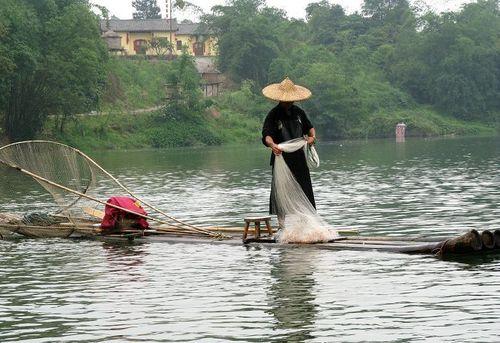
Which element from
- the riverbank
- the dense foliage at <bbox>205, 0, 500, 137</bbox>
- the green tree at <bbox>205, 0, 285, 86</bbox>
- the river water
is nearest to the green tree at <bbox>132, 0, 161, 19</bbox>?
the dense foliage at <bbox>205, 0, 500, 137</bbox>

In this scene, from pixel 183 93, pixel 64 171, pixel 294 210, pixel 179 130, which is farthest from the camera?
pixel 183 93

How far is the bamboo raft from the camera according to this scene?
533 inches

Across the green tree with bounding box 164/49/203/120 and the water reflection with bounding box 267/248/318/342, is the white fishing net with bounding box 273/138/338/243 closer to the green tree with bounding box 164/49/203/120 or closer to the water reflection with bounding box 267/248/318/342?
the water reflection with bounding box 267/248/318/342

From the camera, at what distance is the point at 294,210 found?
15.1 m

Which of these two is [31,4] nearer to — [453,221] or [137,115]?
[137,115]

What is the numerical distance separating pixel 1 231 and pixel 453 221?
7845 mm

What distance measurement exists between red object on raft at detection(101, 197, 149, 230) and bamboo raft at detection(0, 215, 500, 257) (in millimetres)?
175

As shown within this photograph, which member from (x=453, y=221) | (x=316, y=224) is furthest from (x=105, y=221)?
(x=453, y=221)

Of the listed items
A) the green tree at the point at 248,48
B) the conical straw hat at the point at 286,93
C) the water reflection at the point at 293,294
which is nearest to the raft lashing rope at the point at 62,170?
the conical straw hat at the point at 286,93

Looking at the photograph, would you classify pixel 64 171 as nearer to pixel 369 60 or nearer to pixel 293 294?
pixel 293 294

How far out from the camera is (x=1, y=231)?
18.2m

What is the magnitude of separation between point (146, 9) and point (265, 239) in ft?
392

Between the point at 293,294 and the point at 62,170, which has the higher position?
the point at 62,170

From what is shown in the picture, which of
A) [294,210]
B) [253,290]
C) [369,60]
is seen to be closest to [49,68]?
[294,210]
